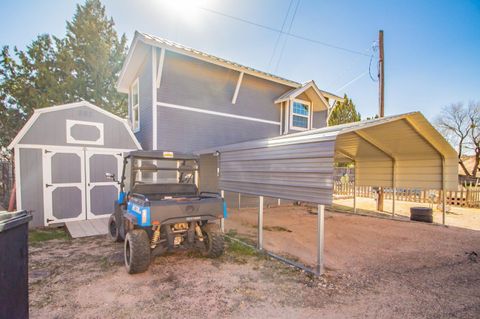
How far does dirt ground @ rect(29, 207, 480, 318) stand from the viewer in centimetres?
308

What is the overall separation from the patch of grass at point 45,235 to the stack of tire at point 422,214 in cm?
1189

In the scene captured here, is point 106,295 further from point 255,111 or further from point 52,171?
point 255,111

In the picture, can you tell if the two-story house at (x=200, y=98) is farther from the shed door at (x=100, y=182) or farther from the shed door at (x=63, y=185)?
the shed door at (x=63, y=185)

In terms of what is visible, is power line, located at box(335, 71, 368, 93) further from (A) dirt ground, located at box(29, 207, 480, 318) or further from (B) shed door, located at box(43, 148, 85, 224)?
(B) shed door, located at box(43, 148, 85, 224)

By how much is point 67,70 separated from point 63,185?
13.4 metres

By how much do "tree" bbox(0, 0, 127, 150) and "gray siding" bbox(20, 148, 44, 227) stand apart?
11685 millimetres

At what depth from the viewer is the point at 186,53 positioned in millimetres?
8461

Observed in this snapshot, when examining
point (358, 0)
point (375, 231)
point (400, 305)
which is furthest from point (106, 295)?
point (358, 0)

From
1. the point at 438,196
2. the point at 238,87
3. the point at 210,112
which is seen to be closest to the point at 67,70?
the point at 210,112

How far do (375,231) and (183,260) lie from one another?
610cm

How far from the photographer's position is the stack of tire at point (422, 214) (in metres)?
8.64

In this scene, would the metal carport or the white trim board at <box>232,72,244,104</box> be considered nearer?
the metal carport

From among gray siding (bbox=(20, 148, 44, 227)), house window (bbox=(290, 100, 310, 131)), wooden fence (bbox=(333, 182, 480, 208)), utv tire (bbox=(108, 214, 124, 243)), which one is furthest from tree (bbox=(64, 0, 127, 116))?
wooden fence (bbox=(333, 182, 480, 208))

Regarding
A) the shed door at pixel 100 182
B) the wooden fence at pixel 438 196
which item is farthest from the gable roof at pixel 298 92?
the wooden fence at pixel 438 196
